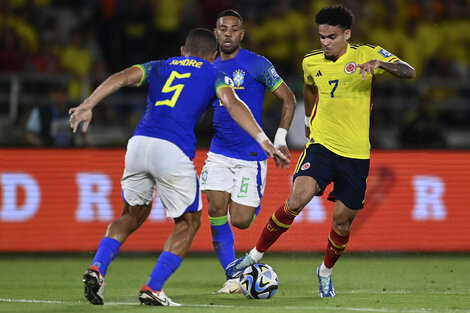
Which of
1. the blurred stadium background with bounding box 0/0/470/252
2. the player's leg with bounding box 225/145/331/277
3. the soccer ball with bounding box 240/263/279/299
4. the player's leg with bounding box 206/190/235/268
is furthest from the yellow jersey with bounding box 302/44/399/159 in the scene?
the blurred stadium background with bounding box 0/0/470/252

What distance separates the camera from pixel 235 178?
868 centimetres

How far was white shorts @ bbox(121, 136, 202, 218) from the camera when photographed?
22.1ft

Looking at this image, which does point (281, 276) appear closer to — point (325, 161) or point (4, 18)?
point (325, 161)

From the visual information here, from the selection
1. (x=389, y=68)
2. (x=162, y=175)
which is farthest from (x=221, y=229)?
(x=389, y=68)

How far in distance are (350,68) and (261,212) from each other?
174 inches

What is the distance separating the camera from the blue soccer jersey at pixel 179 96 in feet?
22.4

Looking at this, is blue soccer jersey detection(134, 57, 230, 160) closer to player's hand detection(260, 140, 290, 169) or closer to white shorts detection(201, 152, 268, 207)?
player's hand detection(260, 140, 290, 169)

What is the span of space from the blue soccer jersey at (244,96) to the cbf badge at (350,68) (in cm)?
89

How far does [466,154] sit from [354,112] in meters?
5.54

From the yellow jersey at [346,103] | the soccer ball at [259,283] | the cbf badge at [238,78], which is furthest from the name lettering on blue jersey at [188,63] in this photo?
the soccer ball at [259,283]

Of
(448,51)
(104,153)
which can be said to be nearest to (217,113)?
(104,153)

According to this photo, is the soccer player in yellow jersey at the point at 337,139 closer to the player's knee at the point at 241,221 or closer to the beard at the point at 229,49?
the player's knee at the point at 241,221

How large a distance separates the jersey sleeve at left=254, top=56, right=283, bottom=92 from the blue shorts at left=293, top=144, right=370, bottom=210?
0.99 m

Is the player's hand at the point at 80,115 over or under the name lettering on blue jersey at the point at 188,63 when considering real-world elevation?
under
